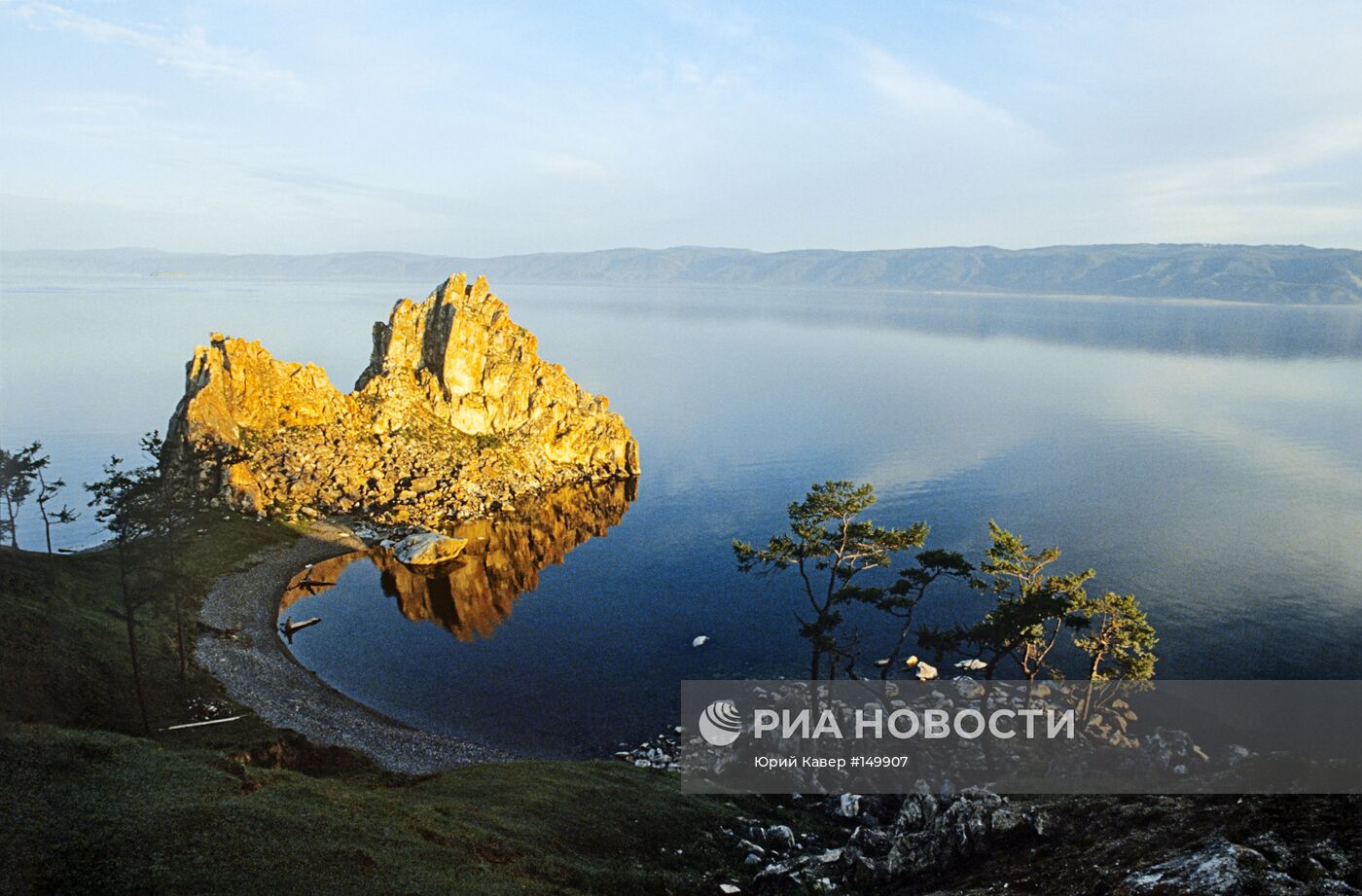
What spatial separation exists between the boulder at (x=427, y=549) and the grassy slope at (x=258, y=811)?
3277cm

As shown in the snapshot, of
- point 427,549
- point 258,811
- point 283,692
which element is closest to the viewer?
point 258,811

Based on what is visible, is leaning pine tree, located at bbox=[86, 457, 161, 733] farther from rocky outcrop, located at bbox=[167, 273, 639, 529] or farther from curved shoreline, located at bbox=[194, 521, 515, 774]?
rocky outcrop, located at bbox=[167, 273, 639, 529]

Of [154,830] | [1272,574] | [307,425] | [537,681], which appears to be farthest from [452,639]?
[1272,574]

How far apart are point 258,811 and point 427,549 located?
2294 inches

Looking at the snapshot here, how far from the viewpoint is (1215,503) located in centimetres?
9800

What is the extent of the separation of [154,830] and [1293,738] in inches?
2597

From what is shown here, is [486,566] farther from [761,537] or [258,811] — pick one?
[258,811]

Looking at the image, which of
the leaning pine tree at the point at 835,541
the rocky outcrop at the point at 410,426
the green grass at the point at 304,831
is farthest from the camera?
the rocky outcrop at the point at 410,426

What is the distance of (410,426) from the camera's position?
363 ft

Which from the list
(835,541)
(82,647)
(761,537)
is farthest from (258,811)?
(761,537)

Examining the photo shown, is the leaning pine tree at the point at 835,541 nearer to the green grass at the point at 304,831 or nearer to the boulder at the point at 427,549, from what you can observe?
the green grass at the point at 304,831

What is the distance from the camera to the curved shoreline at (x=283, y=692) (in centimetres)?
4756

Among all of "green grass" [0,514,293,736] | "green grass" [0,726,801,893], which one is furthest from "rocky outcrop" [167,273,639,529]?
"green grass" [0,726,801,893]

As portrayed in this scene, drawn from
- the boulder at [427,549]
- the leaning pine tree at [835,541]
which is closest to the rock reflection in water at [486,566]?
the boulder at [427,549]
